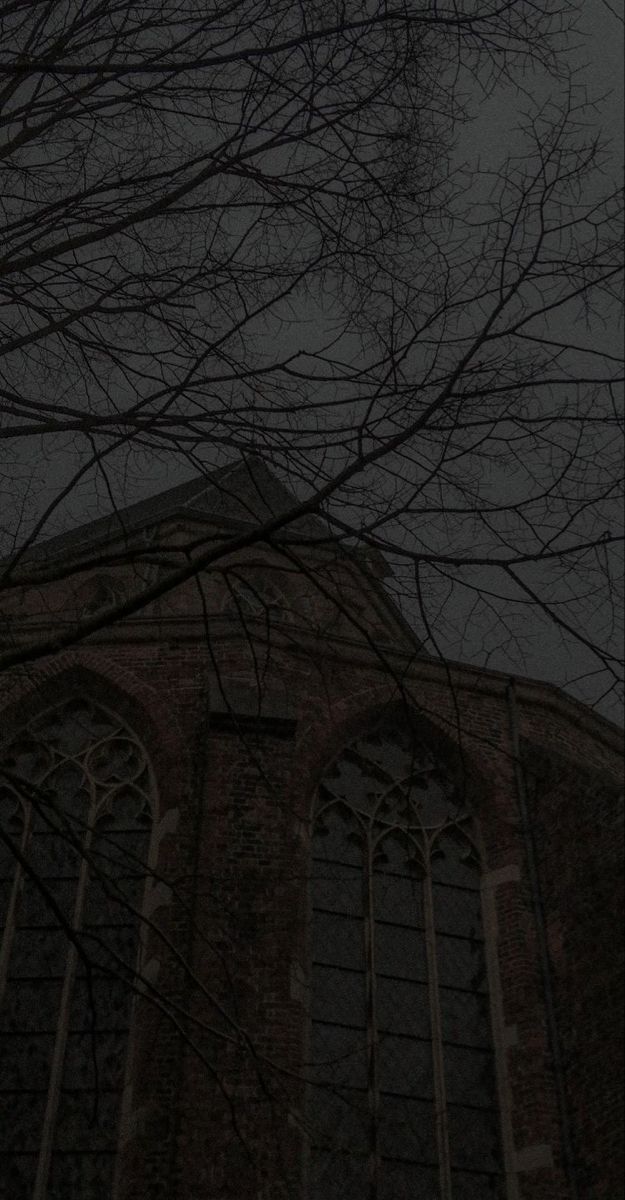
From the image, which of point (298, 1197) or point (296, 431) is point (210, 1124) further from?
point (296, 431)

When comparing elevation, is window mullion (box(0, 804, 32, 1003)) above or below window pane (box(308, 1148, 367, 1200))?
above

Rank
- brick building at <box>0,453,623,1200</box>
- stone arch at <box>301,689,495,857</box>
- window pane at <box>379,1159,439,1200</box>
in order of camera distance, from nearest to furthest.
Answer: brick building at <box>0,453,623,1200</box> → window pane at <box>379,1159,439,1200</box> → stone arch at <box>301,689,495,857</box>

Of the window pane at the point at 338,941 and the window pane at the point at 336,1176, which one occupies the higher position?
the window pane at the point at 338,941

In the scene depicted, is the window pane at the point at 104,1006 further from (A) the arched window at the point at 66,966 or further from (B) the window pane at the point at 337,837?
(B) the window pane at the point at 337,837

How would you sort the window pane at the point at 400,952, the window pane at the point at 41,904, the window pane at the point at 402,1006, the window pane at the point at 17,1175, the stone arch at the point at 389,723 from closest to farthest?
1. the window pane at the point at 17,1175
2. the window pane at the point at 402,1006
3. the window pane at the point at 41,904
4. the window pane at the point at 400,952
5. the stone arch at the point at 389,723

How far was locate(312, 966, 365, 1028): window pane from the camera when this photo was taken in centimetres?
909

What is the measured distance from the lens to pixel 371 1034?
9.03m

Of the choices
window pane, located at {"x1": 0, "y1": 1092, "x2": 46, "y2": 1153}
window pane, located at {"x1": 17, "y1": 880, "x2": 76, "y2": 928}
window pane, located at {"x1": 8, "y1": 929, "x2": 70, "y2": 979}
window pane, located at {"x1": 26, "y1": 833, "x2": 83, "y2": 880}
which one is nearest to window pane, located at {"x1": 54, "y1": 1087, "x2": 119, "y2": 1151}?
window pane, located at {"x1": 0, "y1": 1092, "x2": 46, "y2": 1153}

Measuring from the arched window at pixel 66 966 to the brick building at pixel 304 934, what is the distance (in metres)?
0.02

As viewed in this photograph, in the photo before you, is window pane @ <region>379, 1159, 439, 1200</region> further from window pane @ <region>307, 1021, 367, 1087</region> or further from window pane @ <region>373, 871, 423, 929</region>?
window pane @ <region>373, 871, 423, 929</region>

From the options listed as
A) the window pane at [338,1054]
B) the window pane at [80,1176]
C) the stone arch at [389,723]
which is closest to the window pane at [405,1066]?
the window pane at [338,1054]

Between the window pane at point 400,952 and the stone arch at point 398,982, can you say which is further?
the window pane at point 400,952

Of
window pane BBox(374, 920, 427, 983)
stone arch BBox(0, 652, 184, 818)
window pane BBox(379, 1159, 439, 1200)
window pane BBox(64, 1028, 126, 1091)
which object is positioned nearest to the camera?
window pane BBox(379, 1159, 439, 1200)

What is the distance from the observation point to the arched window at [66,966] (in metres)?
8.16
